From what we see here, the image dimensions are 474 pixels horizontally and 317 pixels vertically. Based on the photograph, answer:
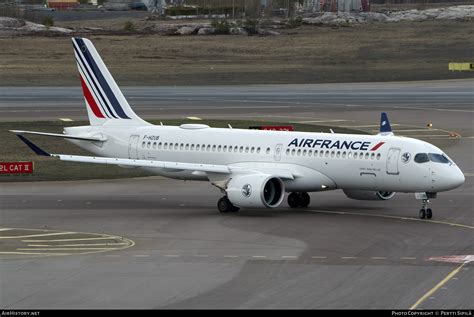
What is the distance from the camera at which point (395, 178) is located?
5031 centimetres

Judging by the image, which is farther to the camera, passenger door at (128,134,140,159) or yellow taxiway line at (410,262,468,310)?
passenger door at (128,134,140,159)

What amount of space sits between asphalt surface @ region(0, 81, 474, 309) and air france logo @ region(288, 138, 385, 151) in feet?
10.5

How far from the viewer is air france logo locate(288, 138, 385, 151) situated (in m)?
51.3

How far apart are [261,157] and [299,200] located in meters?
2.87

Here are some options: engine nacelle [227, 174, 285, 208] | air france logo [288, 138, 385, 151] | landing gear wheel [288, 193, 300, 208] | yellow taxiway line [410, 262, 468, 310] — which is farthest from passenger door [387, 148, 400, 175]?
yellow taxiway line [410, 262, 468, 310]

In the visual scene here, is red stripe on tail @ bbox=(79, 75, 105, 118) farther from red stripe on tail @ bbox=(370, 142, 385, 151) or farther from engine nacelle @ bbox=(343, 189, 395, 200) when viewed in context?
red stripe on tail @ bbox=(370, 142, 385, 151)

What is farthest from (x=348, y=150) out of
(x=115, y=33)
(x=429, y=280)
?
(x=115, y=33)

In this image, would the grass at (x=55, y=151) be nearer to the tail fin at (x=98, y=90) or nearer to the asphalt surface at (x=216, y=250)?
the asphalt surface at (x=216, y=250)

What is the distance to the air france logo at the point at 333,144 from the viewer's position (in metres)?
51.3

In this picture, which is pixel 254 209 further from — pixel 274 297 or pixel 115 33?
pixel 115 33

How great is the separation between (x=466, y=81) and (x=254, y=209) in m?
82.7

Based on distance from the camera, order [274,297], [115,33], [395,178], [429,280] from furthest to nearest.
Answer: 1. [115,33]
2. [395,178]
3. [429,280]
4. [274,297]

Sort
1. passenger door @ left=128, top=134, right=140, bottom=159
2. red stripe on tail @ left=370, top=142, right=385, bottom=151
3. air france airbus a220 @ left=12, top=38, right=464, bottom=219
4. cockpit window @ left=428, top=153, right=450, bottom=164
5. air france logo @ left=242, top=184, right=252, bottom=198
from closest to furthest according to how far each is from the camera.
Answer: cockpit window @ left=428, top=153, right=450, bottom=164
air france airbus a220 @ left=12, top=38, right=464, bottom=219
air france logo @ left=242, top=184, right=252, bottom=198
red stripe on tail @ left=370, top=142, right=385, bottom=151
passenger door @ left=128, top=134, right=140, bottom=159

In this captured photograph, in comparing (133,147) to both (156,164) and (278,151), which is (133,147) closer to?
(156,164)
